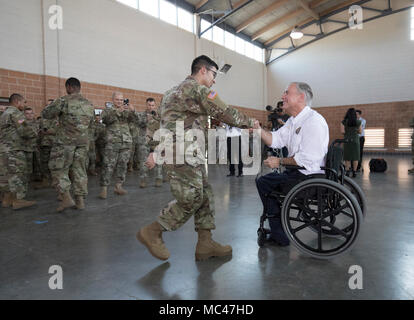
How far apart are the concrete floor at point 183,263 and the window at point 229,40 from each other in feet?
34.4

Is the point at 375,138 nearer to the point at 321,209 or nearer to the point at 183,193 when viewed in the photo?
the point at 321,209

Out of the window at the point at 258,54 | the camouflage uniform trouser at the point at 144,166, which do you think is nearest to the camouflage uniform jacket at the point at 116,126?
the camouflage uniform trouser at the point at 144,166

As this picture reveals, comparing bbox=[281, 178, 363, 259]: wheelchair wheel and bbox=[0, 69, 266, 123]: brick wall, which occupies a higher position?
bbox=[0, 69, 266, 123]: brick wall

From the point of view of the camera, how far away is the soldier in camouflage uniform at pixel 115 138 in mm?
3980

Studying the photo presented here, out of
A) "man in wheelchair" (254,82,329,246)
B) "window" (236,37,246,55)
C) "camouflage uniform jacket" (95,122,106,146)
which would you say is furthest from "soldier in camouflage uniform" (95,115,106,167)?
"window" (236,37,246,55)

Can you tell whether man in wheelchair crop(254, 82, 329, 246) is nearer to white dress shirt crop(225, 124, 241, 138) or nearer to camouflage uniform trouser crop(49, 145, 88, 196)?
camouflage uniform trouser crop(49, 145, 88, 196)

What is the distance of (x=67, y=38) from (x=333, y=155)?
22.8 ft

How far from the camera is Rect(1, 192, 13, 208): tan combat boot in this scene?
359cm

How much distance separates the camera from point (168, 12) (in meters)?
9.42

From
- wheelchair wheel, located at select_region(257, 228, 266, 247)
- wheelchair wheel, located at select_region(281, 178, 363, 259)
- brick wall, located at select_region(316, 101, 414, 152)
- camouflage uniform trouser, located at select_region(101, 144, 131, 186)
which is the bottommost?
wheelchair wheel, located at select_region(257, 228, 266, 247)

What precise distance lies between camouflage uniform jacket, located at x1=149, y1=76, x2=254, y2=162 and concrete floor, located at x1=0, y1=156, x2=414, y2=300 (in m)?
0.72

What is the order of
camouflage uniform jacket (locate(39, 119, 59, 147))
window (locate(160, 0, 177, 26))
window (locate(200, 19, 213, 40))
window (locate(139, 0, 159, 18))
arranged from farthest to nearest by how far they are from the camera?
1. window (locate(200, 19, 213, 40))
2. window (locate(160, 0, 177, 26))
3. window (locate(139, 0, 159, 18))
4. camouflage uniform jacket (locate(39, 119, 59, 147))

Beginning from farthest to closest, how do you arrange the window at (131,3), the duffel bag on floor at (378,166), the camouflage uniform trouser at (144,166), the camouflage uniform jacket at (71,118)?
the window at (131,3) < the duffel bag on floor at (378,166) < the camouflage uniform trouser at (144,166) < the camouflage uniform jacket at (71,118)

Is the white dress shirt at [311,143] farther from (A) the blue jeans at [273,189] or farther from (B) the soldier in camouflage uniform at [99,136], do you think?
(B) the soldier in camouflage uniform at [99,136]
